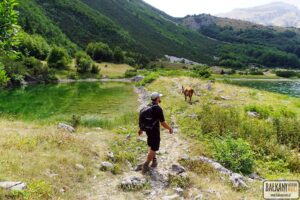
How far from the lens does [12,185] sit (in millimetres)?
10414

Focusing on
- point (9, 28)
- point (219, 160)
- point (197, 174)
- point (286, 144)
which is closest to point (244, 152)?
point (219, 160)

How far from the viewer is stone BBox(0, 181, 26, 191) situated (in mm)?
10219

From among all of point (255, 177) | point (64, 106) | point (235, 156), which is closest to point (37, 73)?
point (64, 106)

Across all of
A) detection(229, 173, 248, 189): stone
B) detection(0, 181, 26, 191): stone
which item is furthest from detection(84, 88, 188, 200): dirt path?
detection(229, 173, 248, 189): stone

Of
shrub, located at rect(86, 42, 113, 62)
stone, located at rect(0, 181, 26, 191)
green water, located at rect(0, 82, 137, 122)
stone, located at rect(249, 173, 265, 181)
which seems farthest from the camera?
shrub, located at rect(86, 42, 113, 62)

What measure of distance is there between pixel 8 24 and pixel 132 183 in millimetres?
7496

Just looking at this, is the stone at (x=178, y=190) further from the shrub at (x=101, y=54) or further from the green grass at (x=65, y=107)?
the shrub at (x=101, y=54)

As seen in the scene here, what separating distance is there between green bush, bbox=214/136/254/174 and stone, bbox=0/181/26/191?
9.48 meters

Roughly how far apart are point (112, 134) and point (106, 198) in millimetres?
9246

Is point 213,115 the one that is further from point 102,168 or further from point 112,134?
point 102,168

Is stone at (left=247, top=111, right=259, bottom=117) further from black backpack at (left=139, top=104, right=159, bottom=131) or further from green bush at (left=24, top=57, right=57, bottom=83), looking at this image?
green bush at (left=24, top=57, right=57, bottom=83)

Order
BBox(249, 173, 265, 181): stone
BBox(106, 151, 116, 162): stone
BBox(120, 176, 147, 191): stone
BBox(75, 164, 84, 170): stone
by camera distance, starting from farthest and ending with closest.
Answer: BBox(106, 151, 116, 162): stone, BBox(249, 173, 265, 181): stone, BBox(75, 164, 84, 170): stone, BBox(120, 176, 147, 191): stone

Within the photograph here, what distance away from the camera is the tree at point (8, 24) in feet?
36.0

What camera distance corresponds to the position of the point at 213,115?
24.3m
